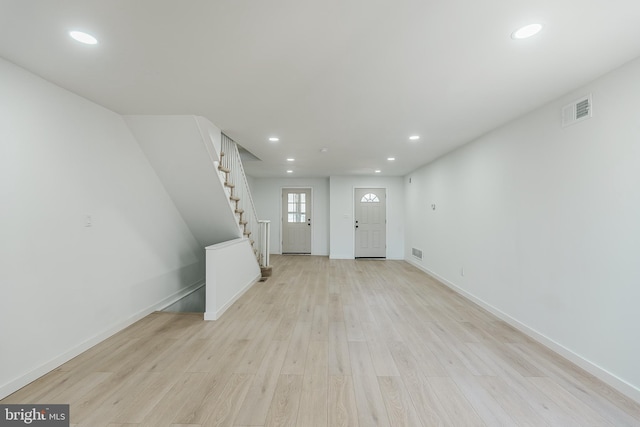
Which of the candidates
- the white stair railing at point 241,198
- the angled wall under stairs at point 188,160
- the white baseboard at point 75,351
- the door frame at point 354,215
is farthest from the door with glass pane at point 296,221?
the white baseboard at point 75,351

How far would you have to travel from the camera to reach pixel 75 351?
233 cm

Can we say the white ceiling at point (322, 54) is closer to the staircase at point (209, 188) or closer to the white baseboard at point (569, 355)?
the staircase at point (209, 188)

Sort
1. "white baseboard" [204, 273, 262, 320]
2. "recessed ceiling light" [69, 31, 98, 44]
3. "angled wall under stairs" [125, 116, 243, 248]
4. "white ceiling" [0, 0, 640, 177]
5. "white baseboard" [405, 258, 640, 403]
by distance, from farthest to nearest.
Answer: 1. "white baseboard" [204, 273, 262, 320]
2. "angled wall under stairs" [125, 116, 243, 248]
3. "white baseboard" [405, 258, 640, 403]
4. "recessed ceiling light" [69, 31, 98, 44]
5. "white ceiling" [0, 0, 640, 177]

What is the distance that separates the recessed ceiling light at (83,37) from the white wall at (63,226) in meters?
0.79

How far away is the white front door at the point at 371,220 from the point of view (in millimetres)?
7406

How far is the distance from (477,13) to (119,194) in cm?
358

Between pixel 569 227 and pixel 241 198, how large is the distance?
→ 426cm

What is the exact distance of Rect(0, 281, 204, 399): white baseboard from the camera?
1.86m

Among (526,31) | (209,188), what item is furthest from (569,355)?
(209,188)

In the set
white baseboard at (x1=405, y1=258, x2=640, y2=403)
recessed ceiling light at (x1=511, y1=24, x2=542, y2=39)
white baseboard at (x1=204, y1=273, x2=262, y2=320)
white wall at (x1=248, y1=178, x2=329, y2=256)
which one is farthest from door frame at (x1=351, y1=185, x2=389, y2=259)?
recessed ceiling light at (x1=511, y1=24, x2=542, y2=39)

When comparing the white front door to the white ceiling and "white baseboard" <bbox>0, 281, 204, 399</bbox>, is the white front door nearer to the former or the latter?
the white ceiling

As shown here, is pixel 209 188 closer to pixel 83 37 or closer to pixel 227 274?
pixel 227 274

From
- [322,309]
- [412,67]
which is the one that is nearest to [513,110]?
[412,67]

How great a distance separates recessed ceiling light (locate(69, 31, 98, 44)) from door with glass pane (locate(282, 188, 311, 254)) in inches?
245
